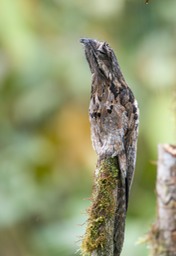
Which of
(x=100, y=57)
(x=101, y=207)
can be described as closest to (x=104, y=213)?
(x=101, y=207)

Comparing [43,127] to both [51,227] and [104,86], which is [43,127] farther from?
[104,86]

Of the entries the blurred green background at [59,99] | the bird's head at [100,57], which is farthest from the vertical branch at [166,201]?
the blurred green background at [59,99]

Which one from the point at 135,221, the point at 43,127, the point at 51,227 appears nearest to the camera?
the point at 135,221

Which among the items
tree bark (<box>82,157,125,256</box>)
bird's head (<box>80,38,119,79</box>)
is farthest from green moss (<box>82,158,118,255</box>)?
bird's head (<box>80,38,119,79</box>)

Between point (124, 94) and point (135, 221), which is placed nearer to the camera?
point (124, 94)

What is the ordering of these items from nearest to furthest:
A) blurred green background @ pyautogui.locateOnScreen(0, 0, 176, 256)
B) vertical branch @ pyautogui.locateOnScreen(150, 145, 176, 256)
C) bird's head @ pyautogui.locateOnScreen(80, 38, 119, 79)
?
vertical branch @ pyautogui.locateOnScreen(150, 145, 176, 256) → bird's head @ pyautogui.locateOnScreen(80, 38, 119, 79) → blurred green background @ pyautogui.locateOnScreen(0, 0, 176, 256)

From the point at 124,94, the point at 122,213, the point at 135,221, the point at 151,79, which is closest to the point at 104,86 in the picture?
the point at 124,94

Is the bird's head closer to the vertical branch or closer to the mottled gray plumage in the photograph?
the mottled gray plumage
